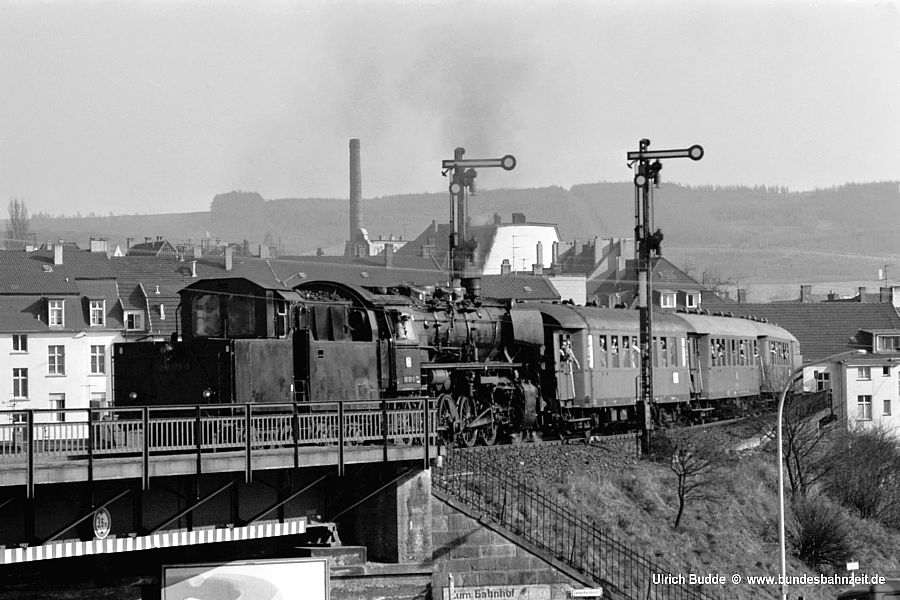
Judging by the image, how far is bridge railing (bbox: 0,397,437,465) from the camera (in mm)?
19781

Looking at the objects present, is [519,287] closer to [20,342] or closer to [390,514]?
[20,342]

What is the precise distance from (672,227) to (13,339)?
3390 inches

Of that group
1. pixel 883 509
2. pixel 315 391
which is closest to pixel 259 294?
pixel 315 391

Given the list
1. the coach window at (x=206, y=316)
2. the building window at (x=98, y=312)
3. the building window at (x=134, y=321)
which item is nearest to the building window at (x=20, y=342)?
the building window at (x=98, y=312)

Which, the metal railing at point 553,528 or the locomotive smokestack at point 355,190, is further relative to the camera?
the locomotive smokestack at point 355,190

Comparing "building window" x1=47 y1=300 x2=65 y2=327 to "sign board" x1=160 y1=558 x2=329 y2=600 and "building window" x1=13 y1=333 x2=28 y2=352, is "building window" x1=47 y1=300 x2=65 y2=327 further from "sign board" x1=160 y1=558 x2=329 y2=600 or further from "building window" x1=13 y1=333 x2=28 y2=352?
"sign board" x1=160 y1=558 x2=329 y2=600

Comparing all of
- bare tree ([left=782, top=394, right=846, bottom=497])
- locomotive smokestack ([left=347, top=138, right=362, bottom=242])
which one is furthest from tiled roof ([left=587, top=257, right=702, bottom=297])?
bare tree ([left=782, top=394, right=846, bottom=497])

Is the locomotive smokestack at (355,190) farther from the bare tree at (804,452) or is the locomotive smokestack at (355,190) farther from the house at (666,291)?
the bare tree at (804,452)

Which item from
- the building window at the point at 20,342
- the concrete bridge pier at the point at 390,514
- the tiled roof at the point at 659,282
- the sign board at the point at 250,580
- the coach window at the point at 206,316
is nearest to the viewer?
the sign board at the point at 250,580

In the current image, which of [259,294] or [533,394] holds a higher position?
[259,294]

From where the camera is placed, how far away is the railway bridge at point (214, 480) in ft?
63.3

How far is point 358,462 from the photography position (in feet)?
78.9

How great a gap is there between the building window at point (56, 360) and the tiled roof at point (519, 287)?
34658 millimetres

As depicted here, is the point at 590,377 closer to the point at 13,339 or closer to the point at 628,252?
the point at 13,339
